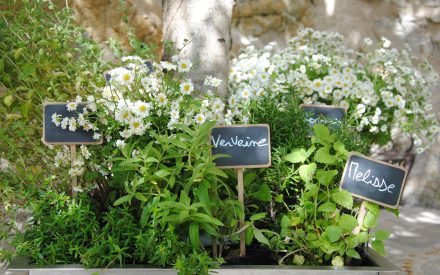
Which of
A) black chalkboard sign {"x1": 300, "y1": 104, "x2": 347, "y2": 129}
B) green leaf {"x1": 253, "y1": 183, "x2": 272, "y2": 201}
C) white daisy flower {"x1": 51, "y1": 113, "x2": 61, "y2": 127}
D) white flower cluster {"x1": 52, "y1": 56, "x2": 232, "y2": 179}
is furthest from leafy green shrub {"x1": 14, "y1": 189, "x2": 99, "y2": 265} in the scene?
black chalkboard sign {"x1": 300, "y1": 104, "x2": 347, "y2": 129}

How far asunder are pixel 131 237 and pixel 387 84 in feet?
7.28

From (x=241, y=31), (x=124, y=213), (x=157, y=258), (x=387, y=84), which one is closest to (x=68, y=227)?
(x=124, y=213)

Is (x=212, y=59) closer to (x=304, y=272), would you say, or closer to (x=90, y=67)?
(x=90, y=67)

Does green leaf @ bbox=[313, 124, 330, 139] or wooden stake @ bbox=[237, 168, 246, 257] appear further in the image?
green leaf @ bbox=[313, 124, 330, 139]

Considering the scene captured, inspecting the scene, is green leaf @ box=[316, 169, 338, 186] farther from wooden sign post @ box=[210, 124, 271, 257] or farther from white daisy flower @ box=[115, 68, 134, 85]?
white daisy flower @ box=[115, 68, 134, 85]

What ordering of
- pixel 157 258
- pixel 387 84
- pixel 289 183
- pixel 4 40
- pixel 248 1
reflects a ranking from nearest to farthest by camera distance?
pixel 157 258
pixel 289 183
pixel 4 40
pixel 387 84
pixel 248 1

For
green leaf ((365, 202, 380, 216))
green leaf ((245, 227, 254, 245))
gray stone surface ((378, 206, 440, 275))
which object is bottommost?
gray stone surface ((378, 206, 440, 275))

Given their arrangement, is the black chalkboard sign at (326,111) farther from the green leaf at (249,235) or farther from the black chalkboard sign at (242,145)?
the green leaf at (249,235)

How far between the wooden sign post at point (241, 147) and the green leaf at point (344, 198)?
0.96 ft

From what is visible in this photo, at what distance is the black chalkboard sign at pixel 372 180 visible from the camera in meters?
2.33

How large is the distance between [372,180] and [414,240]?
2671 millimetres

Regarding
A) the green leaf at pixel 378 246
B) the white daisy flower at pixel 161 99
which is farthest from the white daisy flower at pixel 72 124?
the green leaf at pixel 378 246

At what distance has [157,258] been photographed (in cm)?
208

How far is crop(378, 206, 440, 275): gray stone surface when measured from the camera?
3.93m
